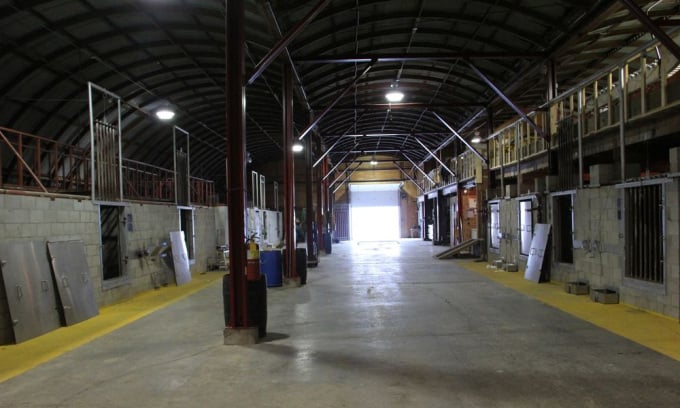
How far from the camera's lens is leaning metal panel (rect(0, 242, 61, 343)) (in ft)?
24.0

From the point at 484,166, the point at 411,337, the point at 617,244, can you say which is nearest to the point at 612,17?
the point at 617,244

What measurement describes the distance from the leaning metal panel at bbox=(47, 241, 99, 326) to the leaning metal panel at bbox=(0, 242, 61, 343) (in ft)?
0.56

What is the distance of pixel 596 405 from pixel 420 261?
49.8 ft

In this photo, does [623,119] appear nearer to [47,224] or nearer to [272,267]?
[272,267]

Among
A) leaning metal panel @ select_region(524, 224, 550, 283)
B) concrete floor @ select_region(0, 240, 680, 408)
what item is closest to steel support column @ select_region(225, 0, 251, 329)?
concrete floor @ select_region(0, 240, 680, 408)

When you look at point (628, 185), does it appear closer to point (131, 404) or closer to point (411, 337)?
point (411, 337)

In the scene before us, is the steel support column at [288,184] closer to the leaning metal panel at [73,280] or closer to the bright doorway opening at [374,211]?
the leaning metal panel at [73,280]

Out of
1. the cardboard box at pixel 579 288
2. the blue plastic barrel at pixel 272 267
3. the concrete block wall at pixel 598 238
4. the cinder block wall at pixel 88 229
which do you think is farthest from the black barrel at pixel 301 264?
the concrete block wall at pixel 598 238

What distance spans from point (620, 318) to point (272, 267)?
8.43 m

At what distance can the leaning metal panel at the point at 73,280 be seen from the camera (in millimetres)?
8516

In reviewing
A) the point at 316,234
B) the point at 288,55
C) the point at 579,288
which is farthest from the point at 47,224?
the point at 316,234

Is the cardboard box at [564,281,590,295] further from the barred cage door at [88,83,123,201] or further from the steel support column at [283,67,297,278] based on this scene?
the barred cage door at [88,83,123,201]

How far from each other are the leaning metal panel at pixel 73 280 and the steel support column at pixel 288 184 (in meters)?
5.13

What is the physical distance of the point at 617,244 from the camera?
381 inches
